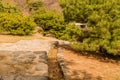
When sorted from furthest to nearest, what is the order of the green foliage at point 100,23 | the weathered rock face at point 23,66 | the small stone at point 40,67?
the green foliage at point 100,23
the small stone at point 40,67
the weathered rock face at point 23,66

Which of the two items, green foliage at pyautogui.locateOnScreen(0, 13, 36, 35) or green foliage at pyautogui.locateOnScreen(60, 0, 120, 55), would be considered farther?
green foliage at pyautogui.locateOnScreen(0, 13, 36, 35)

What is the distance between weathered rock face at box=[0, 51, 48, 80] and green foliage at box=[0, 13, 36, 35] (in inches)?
354

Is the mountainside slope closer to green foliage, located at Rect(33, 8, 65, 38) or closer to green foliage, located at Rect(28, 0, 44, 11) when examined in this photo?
green foliage, located at Rect(28, 0, 44, 11)

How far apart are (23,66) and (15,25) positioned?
35.8 ft

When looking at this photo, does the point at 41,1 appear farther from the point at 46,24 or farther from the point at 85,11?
the point at 85,11

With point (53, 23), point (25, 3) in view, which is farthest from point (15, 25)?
point (25, 3)

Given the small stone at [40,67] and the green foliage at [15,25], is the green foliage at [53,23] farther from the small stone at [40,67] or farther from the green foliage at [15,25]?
the small stone at [40,67]

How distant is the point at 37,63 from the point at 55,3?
45058 millimetres

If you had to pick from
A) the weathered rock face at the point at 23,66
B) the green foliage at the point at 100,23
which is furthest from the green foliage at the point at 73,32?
the weathered rock face at the point at 23,66

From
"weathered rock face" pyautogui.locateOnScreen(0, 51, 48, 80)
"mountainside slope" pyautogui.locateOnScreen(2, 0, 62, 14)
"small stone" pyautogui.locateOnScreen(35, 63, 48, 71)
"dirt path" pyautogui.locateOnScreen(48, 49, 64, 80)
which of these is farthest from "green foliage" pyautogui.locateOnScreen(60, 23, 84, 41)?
"mountainside slope" pyautogui.locateOnScreen(2, 0, 62, 14)

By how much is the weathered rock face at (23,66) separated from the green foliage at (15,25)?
8.99 meters

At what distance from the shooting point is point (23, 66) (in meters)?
6.50

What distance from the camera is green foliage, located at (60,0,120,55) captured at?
9070 millimetres

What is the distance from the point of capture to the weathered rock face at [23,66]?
558 cm
